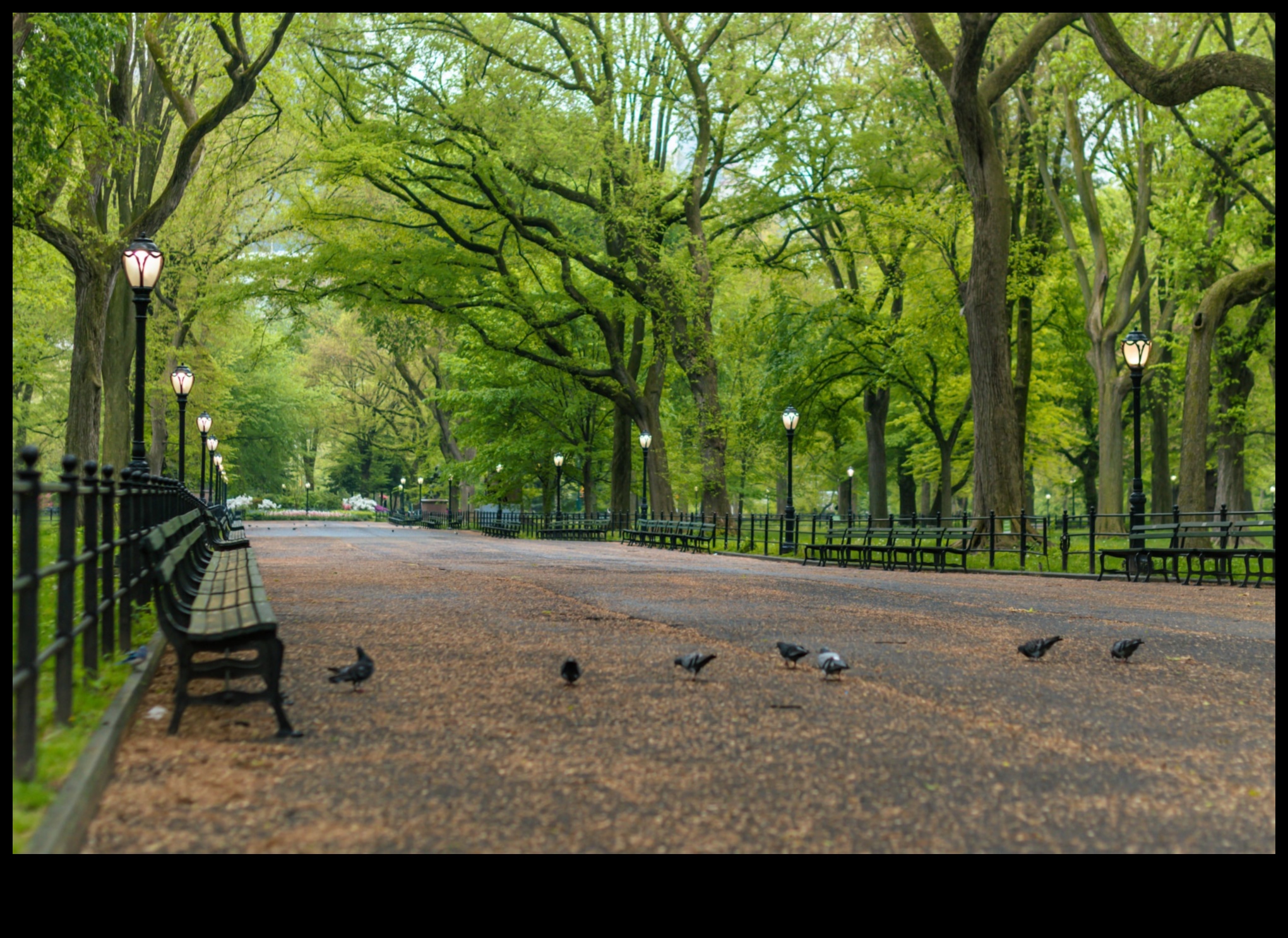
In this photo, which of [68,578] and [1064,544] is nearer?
[68,578]

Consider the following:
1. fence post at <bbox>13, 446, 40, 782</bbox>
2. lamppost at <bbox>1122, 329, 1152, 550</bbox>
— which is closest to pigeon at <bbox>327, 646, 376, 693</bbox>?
fence post at <bbox>13, 446, 40, 782</bbox>

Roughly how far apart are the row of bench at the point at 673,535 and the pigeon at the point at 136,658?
2039cm

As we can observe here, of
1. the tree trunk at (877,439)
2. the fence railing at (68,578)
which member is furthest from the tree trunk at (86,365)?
the tree trunk at (877,439)

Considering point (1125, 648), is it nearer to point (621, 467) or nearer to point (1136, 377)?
point (1136, 377)

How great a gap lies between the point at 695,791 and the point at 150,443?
4227 centimetres

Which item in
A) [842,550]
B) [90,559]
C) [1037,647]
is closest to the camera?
[90,559]

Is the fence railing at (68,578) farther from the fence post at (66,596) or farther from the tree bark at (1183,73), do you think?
the tree bark at (1183,73)

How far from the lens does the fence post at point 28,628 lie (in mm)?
3988

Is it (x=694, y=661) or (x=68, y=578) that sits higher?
(x=68, y=578)

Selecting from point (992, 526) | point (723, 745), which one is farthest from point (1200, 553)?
point (723, 745)

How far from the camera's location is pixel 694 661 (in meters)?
6.76

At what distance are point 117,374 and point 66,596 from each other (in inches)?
1031

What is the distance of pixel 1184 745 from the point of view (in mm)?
5426

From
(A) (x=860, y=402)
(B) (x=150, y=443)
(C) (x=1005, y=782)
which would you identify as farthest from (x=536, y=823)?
(B) (x=150, y=443)
